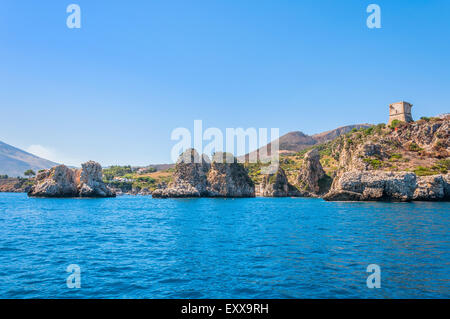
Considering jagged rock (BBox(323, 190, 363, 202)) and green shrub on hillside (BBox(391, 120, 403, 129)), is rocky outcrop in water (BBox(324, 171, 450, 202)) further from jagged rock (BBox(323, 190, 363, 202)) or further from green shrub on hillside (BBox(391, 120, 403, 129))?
green shrub on hillside (BBox(391, 120, 403, 129))

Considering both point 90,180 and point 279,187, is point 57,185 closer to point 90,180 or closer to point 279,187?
point 90,180

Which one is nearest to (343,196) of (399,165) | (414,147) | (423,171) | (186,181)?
(399,165)

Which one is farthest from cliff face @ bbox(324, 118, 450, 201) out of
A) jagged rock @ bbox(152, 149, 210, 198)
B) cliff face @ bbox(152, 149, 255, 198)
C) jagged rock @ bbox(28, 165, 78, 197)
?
jagged rock @ bbox(28, 165, 78, 197)

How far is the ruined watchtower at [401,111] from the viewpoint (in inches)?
5433

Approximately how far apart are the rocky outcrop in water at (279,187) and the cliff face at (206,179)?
14.7 m

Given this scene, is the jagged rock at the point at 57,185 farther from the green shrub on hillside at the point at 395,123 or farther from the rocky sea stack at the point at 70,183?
the green shrub on hillside at the point at 395,123

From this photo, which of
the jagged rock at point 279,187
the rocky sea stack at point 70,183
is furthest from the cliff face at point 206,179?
the rocky sea stack at point 70,183

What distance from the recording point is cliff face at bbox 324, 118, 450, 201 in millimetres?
85500

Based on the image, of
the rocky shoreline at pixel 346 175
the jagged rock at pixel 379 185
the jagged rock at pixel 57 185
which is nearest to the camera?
the jagged rock at pixel 379 185

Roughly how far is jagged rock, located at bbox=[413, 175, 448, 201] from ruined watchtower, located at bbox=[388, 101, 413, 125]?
58060mm

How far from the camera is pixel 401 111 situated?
455ft
